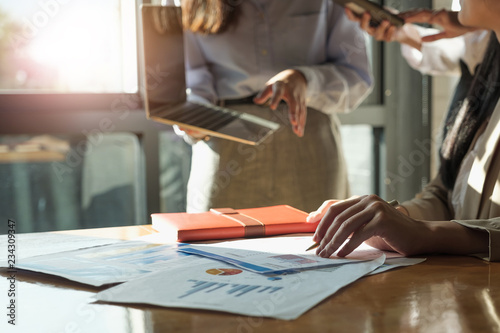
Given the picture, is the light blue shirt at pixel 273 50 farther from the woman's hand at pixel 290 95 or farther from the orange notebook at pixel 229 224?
the orange notebook at pixel 229 224

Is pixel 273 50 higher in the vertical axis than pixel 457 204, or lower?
higher

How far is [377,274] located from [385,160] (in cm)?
238

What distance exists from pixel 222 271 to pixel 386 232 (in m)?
0.27

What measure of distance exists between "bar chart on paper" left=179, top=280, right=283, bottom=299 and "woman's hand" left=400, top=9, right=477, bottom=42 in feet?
3.72

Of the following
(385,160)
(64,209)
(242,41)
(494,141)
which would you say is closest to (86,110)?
(64,209)

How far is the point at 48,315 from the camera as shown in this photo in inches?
24.2

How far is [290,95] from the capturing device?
1480 millimetres

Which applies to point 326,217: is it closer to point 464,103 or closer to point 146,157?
point 464,103

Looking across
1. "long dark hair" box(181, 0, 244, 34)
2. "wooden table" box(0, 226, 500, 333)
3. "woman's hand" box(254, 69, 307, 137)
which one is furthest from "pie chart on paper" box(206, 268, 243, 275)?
"long dark hair" box(181, 0, 244, 34)

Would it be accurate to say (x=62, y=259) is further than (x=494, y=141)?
No

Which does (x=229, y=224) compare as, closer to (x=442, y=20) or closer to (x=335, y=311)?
(x=335, y=311)

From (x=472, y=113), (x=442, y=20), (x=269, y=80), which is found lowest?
(x=472, y=113)

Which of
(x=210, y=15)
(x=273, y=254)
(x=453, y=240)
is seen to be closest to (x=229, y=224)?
(x=273, y=254)

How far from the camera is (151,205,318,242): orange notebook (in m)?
1.02
